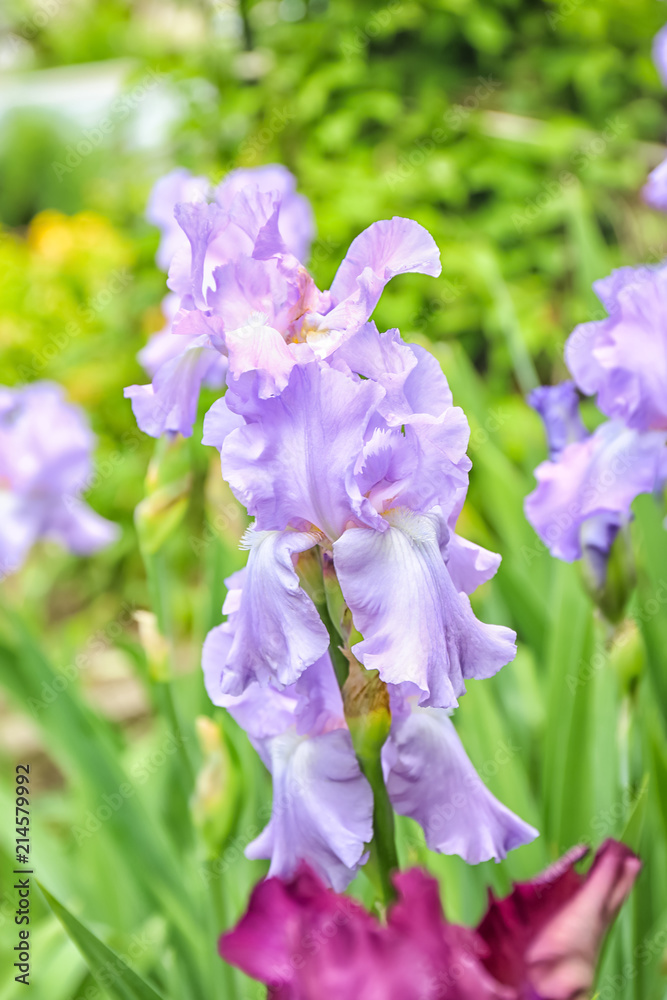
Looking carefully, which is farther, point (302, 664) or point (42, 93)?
point (42, 93)

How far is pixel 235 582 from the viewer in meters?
0.56

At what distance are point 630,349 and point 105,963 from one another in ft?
2.04

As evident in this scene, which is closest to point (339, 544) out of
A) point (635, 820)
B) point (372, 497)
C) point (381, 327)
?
point (372, 497)

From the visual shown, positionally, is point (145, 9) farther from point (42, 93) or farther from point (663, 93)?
point (663, 93)

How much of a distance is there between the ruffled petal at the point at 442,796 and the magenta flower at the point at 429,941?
0.12 meters

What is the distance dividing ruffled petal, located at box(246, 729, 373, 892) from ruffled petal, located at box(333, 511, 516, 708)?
84 mm

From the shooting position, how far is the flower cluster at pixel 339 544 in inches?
18.6

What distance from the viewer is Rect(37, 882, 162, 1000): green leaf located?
22.9 inches

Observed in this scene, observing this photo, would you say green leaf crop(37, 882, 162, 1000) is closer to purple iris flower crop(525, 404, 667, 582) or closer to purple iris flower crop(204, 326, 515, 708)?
purple iris flower crop(204, 326, 515, 708)

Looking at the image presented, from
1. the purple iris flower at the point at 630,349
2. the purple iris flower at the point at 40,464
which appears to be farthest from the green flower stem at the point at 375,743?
the purple iris flower at the point at 40,464

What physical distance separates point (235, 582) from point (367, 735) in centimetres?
13

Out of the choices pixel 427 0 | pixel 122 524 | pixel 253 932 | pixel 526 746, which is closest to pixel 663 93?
pixel 427 0

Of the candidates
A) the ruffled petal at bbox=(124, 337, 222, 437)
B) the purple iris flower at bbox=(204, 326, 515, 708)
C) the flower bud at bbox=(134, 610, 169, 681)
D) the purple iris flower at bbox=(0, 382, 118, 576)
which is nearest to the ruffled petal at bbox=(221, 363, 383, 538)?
the purple iris flower at bbox=(204, 326, 515, 708)

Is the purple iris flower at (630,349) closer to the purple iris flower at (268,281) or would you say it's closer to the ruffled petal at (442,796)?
the purple iris flower at (268,281)
